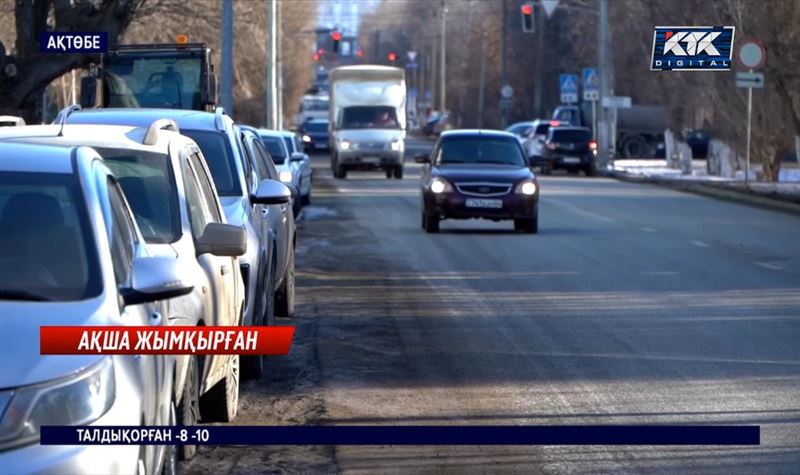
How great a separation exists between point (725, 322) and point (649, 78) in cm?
4585

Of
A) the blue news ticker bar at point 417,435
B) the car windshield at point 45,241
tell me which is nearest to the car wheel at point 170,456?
the blue news ticker bar at point 417,435

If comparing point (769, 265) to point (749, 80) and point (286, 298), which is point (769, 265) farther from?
point (749, 80)

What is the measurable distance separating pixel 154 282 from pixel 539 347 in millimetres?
6227

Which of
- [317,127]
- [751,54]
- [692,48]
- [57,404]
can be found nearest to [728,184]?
[751,54]

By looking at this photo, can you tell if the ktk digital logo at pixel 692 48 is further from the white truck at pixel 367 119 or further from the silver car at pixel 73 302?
the white truck at pixel 367 119

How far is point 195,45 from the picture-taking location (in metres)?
26.3

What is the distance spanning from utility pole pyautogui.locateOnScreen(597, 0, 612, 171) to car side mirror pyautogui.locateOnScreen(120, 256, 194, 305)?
41.1 m

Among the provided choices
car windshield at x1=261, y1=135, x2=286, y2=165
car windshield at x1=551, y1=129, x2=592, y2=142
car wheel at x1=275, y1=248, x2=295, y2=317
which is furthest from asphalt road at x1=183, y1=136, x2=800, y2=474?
car windshield at x1=551, y1=129, x2=592, y2=142

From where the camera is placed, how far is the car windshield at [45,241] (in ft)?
18.0

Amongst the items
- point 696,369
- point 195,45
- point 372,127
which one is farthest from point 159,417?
point 372,127

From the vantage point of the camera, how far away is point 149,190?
25.4ft

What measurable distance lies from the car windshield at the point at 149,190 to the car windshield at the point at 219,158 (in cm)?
314

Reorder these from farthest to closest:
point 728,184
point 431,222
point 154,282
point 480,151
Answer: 1. point 728,184
2. point 480,151
3. point 431,222
4. point 154,282

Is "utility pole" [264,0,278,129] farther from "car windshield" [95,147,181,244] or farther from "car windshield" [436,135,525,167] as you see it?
"car windshield" [95,147,181,244]
